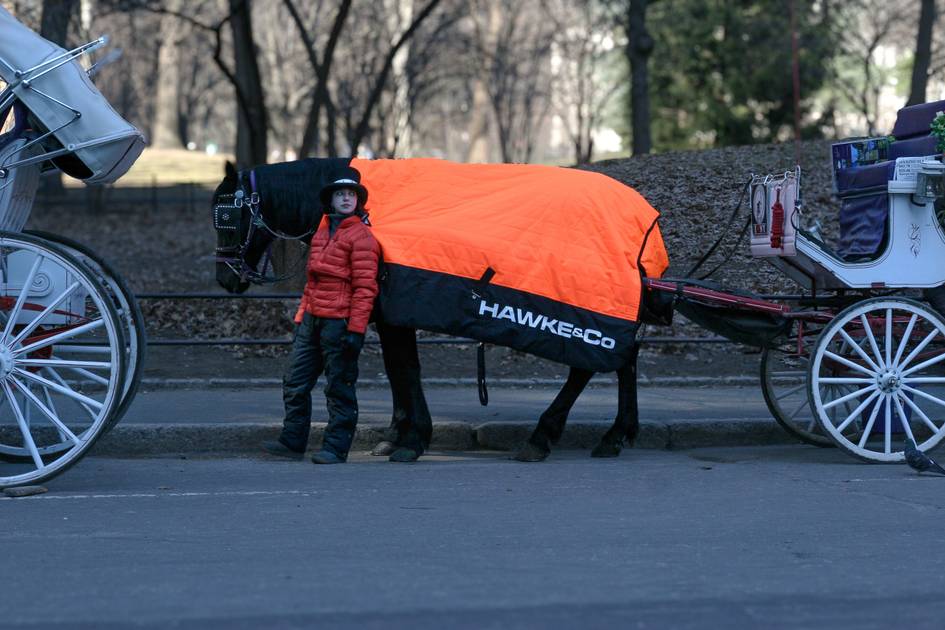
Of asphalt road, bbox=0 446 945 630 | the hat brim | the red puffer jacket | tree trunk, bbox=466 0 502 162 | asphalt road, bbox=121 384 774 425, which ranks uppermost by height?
tree trunk, bbox=466 0 502 162

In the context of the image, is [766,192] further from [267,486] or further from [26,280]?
[26,280]

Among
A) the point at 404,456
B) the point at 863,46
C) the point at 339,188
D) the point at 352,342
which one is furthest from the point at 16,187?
the point at 863,46

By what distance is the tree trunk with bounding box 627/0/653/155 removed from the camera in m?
21.6

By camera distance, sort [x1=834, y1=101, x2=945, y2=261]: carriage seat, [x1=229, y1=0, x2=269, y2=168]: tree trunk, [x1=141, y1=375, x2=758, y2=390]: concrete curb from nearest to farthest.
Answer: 1. [x1=834, y1=101, x2=945, y2=261]: carriage seat
2. [x1=141, y1=375, x2=758, y2=390]: concrete curb
3. [x1=229, y1=0, x2=269, y2=168]: tree trunk

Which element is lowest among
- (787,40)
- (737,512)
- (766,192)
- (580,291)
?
(737,512)

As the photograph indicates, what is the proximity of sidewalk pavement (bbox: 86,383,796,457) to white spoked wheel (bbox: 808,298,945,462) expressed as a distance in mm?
1384

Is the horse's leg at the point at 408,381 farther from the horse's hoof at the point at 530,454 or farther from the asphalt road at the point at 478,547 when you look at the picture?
the horse's hoof at the point at 530,454

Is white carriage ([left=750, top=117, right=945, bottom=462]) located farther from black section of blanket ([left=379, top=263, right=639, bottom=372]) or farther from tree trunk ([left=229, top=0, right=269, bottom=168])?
tree trunk ([left=229, top=0, right=269, bottom=168])

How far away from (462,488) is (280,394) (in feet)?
13.6

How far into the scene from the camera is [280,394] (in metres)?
11.5

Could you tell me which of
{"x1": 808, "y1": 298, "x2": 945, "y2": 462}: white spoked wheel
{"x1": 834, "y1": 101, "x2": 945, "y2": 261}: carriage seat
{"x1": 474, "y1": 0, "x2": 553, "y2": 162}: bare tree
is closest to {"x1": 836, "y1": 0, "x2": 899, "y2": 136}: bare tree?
{"x1": 474, "y1": 0, "x2": 553, "y2": 162}: bare tree

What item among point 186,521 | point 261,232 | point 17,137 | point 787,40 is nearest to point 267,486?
point 186,521

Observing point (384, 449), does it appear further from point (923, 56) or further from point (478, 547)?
point (923, 56)

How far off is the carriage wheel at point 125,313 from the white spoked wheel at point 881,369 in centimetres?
410
